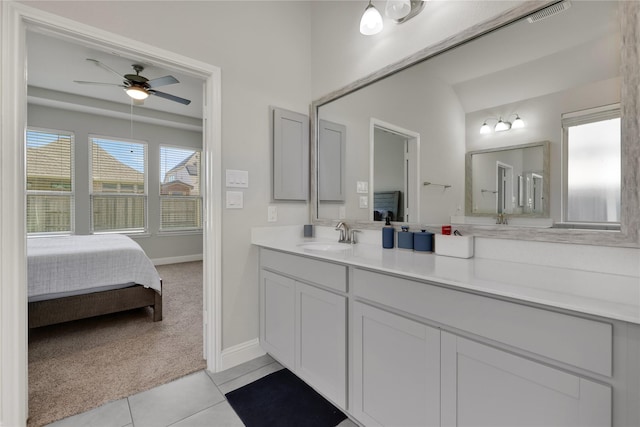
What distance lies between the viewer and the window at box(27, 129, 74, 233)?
4.31 m

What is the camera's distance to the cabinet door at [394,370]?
106 cm

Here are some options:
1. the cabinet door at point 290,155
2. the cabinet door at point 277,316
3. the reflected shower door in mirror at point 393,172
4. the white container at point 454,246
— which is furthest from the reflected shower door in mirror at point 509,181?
the cabinet door at point 290,155

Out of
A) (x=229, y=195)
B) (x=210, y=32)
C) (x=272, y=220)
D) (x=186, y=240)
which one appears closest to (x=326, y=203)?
(x=272, y=220)

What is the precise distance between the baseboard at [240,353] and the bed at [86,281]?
123 centimetres

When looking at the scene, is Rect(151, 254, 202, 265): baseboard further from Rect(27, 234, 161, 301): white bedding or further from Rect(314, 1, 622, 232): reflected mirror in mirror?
Rect(314, 1, 622, 232): reflected mirror in mirror

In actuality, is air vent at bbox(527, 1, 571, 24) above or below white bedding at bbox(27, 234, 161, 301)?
above

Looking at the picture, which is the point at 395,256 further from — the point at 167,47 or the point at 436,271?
the point at 167,47

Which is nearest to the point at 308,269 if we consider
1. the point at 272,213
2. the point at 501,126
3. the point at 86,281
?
the point at 272,213

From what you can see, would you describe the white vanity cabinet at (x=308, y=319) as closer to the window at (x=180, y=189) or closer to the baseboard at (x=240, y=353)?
the baseboard at (x=240, y=353)

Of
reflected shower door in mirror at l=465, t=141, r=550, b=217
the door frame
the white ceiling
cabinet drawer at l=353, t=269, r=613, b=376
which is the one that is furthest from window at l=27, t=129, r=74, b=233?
reflected shower door in mirror at l=465, t=141, r=550, b=217

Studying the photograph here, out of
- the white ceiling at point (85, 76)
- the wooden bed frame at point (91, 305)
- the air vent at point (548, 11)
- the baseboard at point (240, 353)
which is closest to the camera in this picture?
the air vent at point (548, 11)

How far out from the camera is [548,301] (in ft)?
2.51

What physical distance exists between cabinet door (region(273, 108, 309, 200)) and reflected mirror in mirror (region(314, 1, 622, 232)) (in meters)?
0.65

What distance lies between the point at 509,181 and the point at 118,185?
5.91 metres
